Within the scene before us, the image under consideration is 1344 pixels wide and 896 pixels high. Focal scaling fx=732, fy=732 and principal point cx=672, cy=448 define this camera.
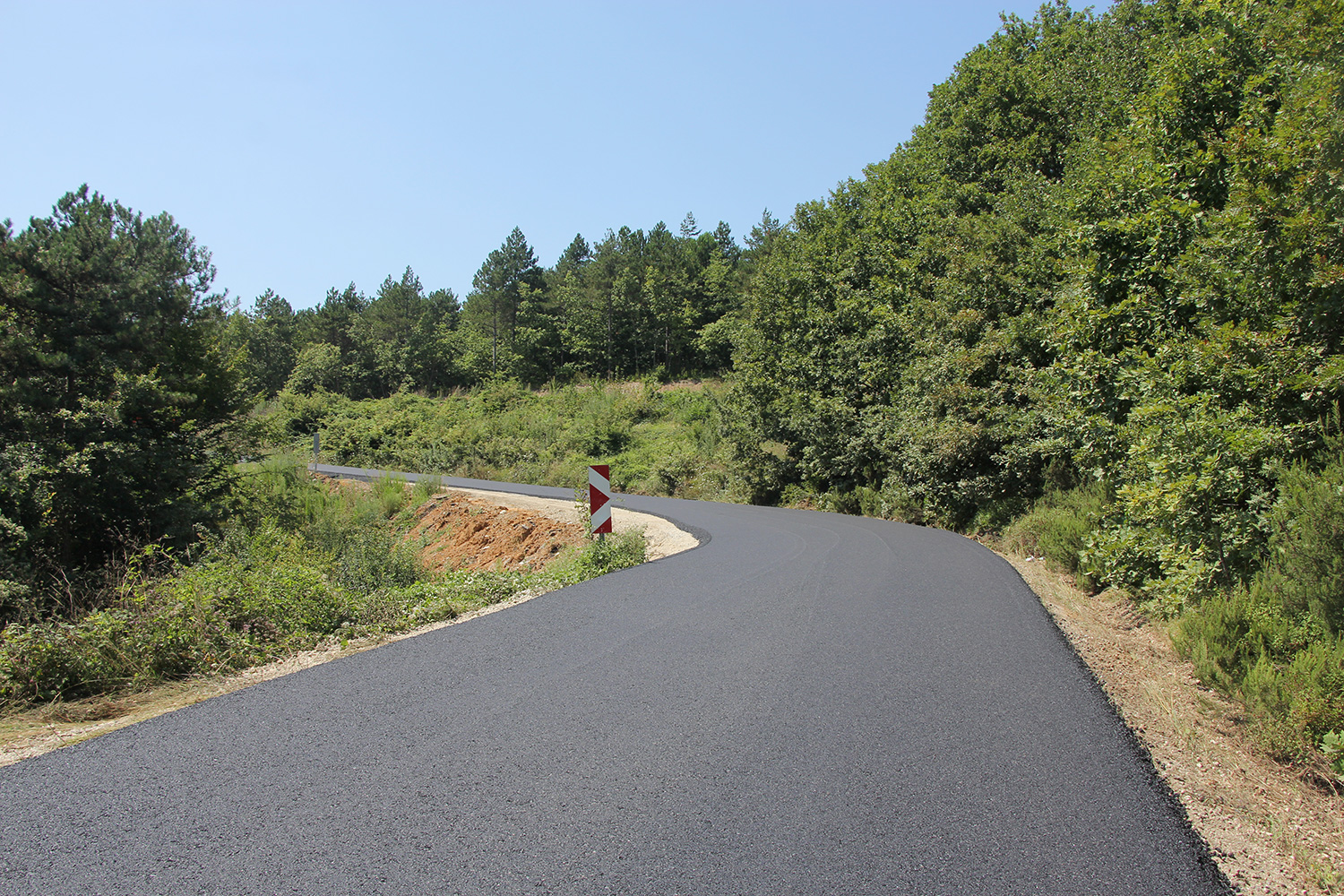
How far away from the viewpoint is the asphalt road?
298cm

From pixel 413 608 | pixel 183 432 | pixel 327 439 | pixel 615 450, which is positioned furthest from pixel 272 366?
pixel 413 608

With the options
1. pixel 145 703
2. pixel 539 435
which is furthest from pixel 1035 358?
pixel 539 435

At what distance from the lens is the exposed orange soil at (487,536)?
643 inches

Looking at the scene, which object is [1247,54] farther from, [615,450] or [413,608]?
[615,450]

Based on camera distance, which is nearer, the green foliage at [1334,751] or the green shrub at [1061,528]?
the green foliage at [1334,751]

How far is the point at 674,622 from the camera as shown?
23.1ft

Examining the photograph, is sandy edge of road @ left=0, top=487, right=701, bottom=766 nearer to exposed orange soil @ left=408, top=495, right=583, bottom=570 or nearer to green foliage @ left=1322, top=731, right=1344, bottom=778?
green foliage @ left=1322, top=731, right=1344, bottom=778

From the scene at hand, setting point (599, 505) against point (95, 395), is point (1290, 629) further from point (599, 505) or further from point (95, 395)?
point (95, 395)

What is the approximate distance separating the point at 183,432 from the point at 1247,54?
790 inches

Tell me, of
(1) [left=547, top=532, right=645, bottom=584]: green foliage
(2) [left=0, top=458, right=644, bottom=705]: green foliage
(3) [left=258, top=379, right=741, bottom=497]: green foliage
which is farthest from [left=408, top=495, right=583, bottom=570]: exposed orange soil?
(3) [left=258, top=379, right=741, bottom=497]: green foliage

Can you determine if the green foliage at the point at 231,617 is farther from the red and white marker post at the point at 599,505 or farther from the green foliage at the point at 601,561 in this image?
the red and white marker post at the point at 599,505

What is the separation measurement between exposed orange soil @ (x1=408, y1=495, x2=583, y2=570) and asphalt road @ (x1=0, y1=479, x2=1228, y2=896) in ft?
28.9

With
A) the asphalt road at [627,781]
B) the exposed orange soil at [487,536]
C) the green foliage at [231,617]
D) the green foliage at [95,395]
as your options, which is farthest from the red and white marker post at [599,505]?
the green foliage at [95,395]

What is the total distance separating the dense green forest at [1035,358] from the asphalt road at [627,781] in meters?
1.98
